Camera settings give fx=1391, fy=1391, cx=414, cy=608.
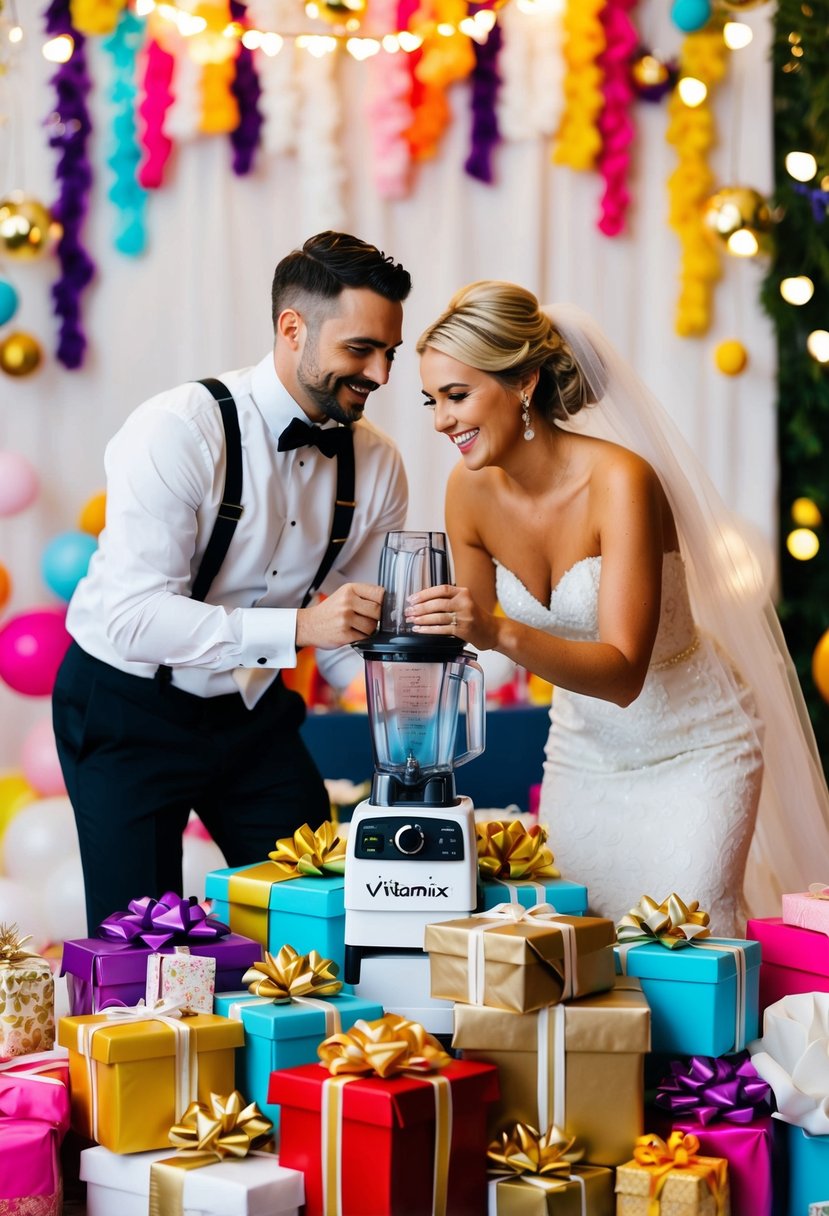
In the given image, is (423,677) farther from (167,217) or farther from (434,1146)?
(167,217)

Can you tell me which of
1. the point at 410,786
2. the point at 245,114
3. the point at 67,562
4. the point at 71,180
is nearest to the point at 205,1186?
the point at 410,786

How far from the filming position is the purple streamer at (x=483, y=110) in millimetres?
4590

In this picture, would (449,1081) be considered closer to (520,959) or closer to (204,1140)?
(520,959)

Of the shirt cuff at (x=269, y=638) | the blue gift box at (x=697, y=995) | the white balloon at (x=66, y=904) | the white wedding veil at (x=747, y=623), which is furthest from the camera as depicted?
the white balloon at (x=66, y=904)

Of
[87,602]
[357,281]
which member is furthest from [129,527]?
[357,281]

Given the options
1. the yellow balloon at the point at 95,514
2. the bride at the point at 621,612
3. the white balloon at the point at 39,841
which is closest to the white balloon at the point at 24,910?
the white balloon at the point at 39,841

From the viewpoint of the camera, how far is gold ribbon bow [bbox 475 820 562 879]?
1.75 m

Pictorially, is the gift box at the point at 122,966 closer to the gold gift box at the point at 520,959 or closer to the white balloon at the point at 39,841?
the gold gift box at the point at 520,959

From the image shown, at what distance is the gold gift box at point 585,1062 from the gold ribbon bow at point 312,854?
36cm

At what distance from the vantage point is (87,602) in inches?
97.8

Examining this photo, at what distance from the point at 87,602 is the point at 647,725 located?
3.36 feet

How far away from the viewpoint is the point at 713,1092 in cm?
143

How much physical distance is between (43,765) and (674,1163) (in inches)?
114

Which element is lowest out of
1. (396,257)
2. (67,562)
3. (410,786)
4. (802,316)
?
(410,786)
